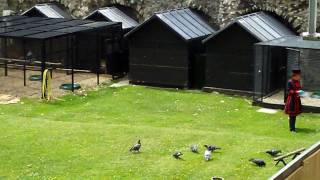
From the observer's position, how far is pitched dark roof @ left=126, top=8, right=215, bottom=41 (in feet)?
85.7

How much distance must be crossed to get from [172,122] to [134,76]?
7.23 metres

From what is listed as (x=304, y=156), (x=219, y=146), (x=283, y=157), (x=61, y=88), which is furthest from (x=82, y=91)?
(x=304, y=156)

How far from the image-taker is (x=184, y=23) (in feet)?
89.6

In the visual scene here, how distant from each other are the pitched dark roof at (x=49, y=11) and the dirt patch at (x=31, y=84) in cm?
373

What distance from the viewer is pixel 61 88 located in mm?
26219

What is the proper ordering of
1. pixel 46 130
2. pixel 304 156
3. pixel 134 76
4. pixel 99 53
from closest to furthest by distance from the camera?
pixel 304 156
pixel 46 130
pixel 134 76
pixel 99 53

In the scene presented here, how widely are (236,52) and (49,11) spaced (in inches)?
482

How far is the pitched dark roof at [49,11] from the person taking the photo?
32.4 metres

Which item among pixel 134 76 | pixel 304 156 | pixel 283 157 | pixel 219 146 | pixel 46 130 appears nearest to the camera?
pixel 304 156

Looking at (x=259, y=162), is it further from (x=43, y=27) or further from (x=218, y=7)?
(x=218, y=7)

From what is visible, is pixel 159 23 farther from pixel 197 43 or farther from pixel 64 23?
pixel 64 23

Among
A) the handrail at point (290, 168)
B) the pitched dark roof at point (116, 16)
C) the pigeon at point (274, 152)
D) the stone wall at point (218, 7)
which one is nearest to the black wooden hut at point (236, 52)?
the stone wall at point (218, 7)

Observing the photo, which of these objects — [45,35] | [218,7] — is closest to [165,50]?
[218,7]

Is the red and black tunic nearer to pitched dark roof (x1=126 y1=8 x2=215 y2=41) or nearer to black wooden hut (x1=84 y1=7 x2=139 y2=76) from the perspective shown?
pitched dark roof (x1=126 y1=8 x2=215 y2=41)
